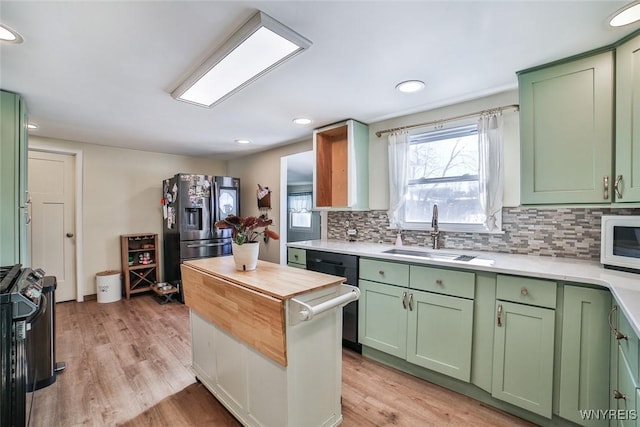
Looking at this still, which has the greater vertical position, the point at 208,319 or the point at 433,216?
the point at 433,216

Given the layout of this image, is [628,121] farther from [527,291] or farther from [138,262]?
[138,262]

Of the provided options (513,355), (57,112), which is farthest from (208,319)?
(57,112)

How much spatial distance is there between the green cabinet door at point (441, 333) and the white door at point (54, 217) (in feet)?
14.9

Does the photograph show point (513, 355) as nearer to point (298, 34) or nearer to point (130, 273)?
point (298, 34)

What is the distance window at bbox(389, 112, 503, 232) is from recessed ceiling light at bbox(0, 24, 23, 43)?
8.81 ft

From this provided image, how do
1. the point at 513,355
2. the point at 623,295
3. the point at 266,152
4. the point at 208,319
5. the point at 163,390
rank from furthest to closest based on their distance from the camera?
1. the point at 266,152
2. the point at 163,390
3. the point at 208,319
4. the point at 513,355
5. the point at 623,295

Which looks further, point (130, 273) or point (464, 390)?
point (130, 273)

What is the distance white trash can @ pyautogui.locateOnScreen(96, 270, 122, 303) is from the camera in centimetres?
383

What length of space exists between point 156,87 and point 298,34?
1.28 m

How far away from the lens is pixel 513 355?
169cm

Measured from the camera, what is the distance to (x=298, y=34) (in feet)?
4.77

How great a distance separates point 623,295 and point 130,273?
5101 mm

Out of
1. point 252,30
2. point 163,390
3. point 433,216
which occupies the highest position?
point 252,30

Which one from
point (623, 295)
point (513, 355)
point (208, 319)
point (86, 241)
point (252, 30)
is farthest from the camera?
point (86, 241)
